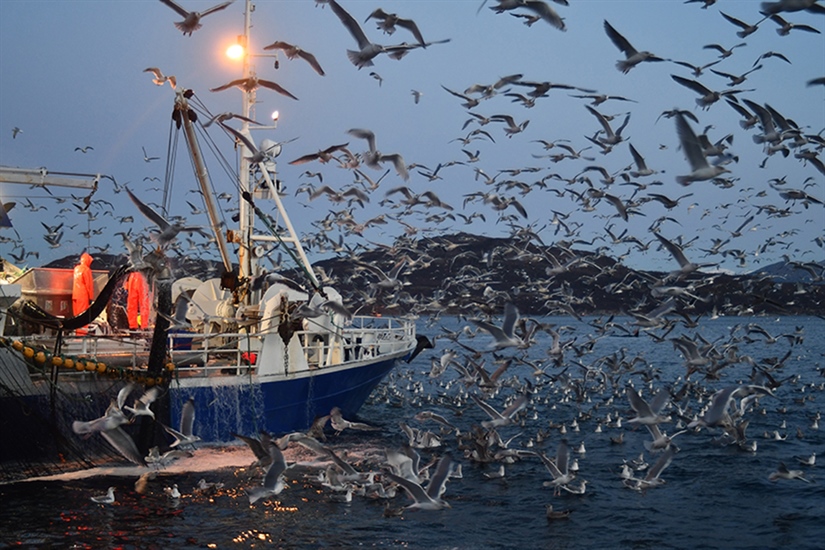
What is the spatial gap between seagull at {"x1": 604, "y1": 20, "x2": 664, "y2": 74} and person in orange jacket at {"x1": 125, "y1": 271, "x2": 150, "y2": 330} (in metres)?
15.6

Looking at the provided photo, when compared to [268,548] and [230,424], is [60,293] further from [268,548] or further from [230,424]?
[268,548]

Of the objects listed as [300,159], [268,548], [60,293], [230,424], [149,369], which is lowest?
[268,548]

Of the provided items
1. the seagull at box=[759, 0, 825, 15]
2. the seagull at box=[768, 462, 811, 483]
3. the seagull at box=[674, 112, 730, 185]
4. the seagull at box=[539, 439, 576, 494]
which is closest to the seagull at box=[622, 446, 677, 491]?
the seagull at box=[539, 439, 576, 494]

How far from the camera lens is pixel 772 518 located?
17.0 m

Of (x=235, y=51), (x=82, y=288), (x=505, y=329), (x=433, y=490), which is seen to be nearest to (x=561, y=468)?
(x=505, y=329)

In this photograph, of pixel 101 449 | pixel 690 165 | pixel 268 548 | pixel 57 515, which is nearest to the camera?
pixel 690 165

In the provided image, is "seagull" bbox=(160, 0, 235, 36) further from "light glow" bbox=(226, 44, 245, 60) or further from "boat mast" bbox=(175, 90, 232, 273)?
"light glow" bbox=(226, 44, 245, 60)

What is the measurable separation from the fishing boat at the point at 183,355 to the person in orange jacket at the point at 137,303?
68 cm

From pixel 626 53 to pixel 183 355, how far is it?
1452 centimetres

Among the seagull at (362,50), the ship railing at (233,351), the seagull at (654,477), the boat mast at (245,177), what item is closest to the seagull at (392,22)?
the seagull at (362,50)

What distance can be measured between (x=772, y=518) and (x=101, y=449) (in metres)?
14.5

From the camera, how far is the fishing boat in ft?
62.5

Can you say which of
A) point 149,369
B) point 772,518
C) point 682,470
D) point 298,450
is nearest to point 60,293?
point 149,369

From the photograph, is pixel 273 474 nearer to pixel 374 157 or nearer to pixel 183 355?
pixel 374 157
